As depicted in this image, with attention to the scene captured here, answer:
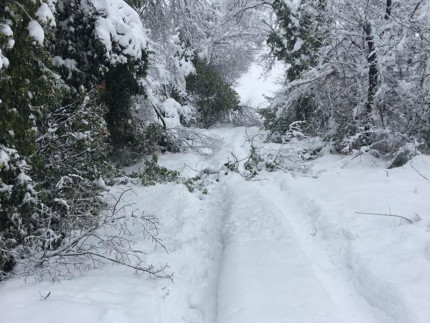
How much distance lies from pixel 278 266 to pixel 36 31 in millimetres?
3689

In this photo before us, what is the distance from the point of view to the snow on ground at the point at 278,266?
11.9 ft

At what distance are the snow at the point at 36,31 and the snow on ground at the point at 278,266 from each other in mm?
2576

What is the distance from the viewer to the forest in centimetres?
432

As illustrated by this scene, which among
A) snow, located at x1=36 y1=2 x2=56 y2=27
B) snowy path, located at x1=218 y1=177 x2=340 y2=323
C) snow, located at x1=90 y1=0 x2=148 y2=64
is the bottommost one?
snowy path, located at x1=218 y1=177 x2=340 y2=323

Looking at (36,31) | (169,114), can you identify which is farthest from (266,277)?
(169,114)

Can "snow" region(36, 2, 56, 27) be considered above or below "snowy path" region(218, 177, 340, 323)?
above

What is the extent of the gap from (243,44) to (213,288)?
18827 mm

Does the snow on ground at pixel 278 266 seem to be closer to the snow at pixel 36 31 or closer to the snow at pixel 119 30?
the snow at pixel 36 31

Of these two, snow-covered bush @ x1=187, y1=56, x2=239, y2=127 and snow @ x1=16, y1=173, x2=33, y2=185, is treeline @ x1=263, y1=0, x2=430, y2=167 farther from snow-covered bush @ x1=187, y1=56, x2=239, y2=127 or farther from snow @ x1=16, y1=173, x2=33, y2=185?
snow-covered bush @ x1=187, y1=56, x2=239, y2=127

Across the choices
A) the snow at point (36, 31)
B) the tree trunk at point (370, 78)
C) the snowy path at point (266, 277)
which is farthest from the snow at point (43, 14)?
the tree trunk at point (370, 78)

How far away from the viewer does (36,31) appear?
4031mm

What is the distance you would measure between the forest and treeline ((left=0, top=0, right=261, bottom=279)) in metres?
0.02

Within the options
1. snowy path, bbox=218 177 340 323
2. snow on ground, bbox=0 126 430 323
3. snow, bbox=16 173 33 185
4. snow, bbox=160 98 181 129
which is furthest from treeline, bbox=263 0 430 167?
Result: snow, bbox=16 173 33 185

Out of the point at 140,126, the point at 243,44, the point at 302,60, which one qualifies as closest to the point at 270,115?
the point at 302,60
